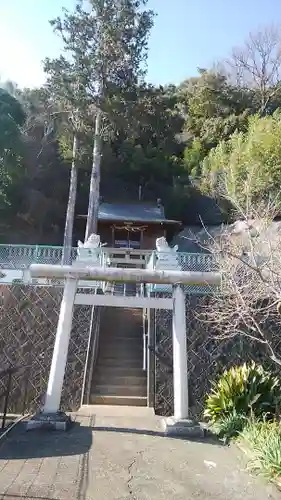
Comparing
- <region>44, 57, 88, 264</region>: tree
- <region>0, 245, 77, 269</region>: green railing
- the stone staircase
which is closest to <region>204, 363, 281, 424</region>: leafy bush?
the stone staircase

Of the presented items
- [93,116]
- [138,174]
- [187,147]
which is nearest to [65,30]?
[93,116]

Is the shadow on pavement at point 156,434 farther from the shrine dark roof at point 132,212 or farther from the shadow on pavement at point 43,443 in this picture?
the shrine dark roof at point 132,212

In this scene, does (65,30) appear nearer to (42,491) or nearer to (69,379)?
(69,379)

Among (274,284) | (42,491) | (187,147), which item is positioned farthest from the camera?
(187,147)

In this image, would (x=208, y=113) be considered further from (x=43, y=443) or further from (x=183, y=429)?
(x=43, y=443)

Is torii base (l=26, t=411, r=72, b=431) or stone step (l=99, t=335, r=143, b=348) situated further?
stone step (l=99, t=335, r=143, b=348)

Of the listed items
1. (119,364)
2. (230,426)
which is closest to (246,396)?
(230,426)

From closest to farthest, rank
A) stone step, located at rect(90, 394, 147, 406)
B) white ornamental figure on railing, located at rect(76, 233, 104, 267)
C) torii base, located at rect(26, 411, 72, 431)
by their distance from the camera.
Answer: torii base, located at rect(26, 411, 72, 431)
stone step, located at rect(90, 394, 147, 406)
white ornamental figure on railing, located at rect(76, 233, 104, 267)

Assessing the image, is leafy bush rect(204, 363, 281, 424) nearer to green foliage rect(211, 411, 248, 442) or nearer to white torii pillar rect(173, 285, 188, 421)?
green foliage rect(211, 411, 248, 442)

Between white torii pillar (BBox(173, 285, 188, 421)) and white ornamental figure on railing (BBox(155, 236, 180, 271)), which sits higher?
white ornamental figure on railing (BBox(155, 236, 180, 271))
